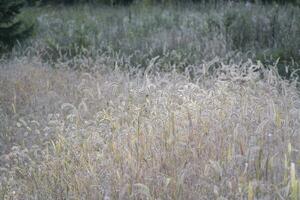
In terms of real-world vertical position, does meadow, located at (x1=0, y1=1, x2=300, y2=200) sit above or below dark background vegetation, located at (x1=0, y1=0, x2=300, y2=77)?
above

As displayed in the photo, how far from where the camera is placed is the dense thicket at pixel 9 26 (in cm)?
792

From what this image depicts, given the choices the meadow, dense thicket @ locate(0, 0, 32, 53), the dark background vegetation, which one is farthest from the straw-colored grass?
dense thicket @ locate(0, 0, 32, 53)

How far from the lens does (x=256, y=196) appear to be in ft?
9.87

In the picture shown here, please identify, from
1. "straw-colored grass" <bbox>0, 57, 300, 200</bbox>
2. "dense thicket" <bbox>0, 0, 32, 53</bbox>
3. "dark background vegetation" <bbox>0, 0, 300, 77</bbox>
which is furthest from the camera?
"dense thicket" <bbox>0, 0, 32, 53</bbox>

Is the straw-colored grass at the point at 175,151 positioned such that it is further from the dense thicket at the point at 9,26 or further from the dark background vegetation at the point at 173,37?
the dense thicket at the point at 9,26

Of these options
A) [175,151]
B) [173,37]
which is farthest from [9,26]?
[175,151]

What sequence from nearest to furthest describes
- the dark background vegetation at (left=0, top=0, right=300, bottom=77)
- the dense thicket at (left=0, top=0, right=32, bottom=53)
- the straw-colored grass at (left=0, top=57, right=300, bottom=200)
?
1. the straw-colored grass at (left=0, top=57, right=300, bottom=200)
2. the dark background vegetation at (left=0, top=0, right=300, bottom=77)
3. the dense thicket at (left=0, top=0, right=32, bottom=53)

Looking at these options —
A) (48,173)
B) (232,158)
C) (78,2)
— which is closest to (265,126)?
(232,158)

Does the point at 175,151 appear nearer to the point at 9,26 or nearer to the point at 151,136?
the point at 151,136

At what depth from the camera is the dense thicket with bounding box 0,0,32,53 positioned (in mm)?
7925

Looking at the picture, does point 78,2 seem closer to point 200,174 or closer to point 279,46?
point 279,46

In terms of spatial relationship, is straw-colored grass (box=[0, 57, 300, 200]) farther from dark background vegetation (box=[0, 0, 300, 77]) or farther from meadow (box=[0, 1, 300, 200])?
dark background vegetation (box=[0, 0, 300, 77])

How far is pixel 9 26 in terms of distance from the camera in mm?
8398

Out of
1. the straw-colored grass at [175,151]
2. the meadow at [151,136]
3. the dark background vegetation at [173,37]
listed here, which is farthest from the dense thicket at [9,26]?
the straw-colored grass at [175,151]
